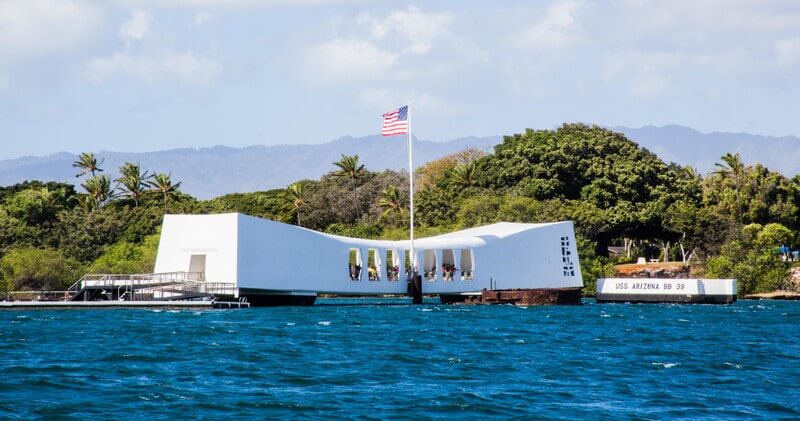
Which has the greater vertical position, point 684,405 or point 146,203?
point 146,203

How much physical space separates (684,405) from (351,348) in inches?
496

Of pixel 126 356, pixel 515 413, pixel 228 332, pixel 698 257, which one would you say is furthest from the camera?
pixel 698 257

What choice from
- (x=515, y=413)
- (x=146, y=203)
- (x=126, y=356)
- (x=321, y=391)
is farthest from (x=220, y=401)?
(x=146, y=203)

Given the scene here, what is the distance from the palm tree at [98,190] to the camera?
103250mm

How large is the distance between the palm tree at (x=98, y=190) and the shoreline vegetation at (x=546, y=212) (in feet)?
0.39

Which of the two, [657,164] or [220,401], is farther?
[657,164]

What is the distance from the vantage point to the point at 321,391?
25.7m

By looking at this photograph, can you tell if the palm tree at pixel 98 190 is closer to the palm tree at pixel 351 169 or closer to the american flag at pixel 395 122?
the palm tree at pixel 351 169

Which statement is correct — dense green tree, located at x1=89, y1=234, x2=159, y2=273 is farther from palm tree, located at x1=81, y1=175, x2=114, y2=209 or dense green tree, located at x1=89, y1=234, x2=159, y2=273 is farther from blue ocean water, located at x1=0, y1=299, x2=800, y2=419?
blue ocean water, located at x1=0, y1=299, x2=800, y2=419

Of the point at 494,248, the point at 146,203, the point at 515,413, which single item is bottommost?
the point at 515,413

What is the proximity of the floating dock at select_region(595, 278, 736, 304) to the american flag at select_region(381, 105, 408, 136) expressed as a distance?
16.3m

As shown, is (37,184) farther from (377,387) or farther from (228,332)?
(377,387)

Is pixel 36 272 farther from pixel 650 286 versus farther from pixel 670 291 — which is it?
pixel 670 291

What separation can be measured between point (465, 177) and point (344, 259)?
1346 inches
